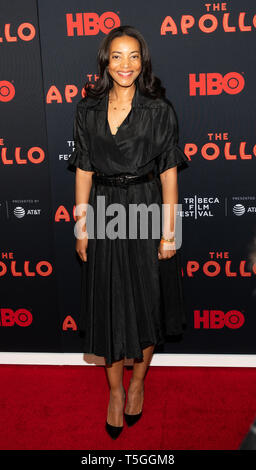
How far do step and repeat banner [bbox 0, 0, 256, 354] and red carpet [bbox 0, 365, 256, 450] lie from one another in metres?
0.18

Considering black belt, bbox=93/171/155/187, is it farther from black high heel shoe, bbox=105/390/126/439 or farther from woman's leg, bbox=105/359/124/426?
black high heel shoe, bbox=105/390/126/439

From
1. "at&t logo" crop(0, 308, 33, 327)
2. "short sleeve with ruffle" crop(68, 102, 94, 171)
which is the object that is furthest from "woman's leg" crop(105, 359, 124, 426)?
"short sleeve with ruffle" crop(68, 102, 94, 171)

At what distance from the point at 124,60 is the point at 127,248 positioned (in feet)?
2.74

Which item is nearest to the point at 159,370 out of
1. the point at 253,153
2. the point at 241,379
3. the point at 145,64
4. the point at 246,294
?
the point at 241,379

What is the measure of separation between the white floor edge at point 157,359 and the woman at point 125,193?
0.63 metres

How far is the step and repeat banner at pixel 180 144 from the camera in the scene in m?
2.67

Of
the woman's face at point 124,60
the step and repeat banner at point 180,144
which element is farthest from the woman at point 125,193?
the step and repeat banner at point 180,144

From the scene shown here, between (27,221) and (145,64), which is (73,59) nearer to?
(145,64)

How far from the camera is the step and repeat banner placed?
267cm

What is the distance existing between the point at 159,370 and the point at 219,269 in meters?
0.72

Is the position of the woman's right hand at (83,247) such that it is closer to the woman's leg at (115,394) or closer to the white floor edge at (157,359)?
the woman's leg at (115,394)

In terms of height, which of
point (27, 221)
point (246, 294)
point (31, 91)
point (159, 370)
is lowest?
point (159, 370)

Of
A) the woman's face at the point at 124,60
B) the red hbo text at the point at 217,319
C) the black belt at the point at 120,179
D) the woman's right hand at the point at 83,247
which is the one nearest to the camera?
the woman's face at the point at 124,60
